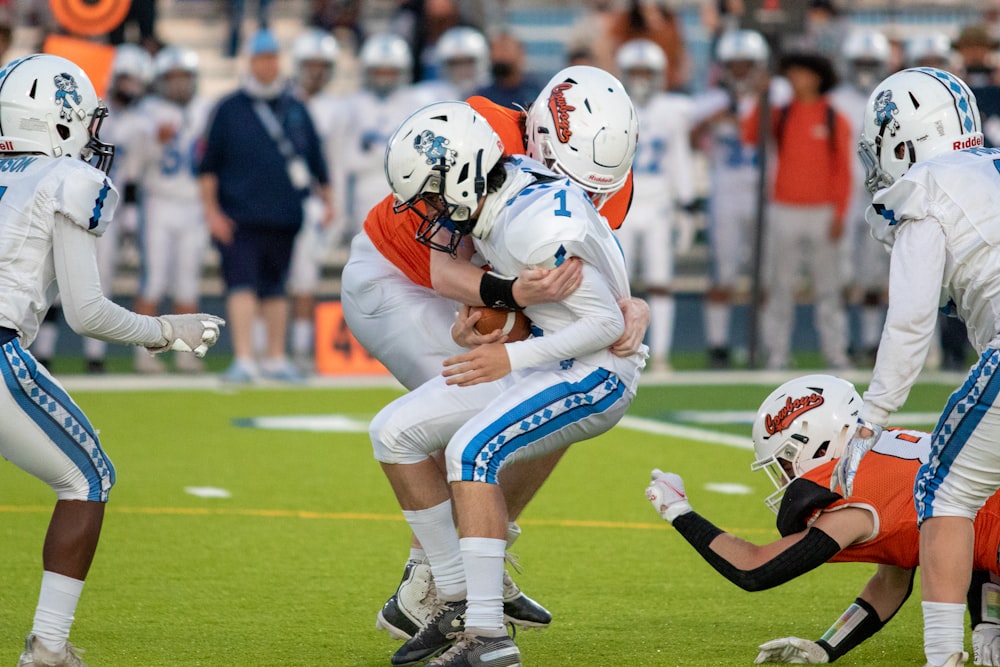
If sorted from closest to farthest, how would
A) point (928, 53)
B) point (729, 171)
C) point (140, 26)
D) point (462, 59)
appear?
point (928, 53), point (729, 171), point (462, 59), point (140, 26)

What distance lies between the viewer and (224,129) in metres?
11.0

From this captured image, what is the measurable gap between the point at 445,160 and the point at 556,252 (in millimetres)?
391

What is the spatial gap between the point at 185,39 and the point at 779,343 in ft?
28.8

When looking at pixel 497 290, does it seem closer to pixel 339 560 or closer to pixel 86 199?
pixel 86 199

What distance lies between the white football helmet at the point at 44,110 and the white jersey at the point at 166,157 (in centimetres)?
752

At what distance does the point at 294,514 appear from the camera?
6.83 meters

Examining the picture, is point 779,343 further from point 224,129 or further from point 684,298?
point 224,129

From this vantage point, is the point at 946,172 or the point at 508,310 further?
the point at 508,310

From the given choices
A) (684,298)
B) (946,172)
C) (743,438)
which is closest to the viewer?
(946,172)

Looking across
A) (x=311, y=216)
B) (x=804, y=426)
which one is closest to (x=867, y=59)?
(x=311, y=216)

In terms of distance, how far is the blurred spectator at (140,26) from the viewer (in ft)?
48.3

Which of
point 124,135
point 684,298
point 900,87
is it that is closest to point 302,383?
point 124,135

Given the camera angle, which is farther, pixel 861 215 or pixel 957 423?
pixel 861 215

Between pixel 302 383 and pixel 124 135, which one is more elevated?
pixel 124 135
